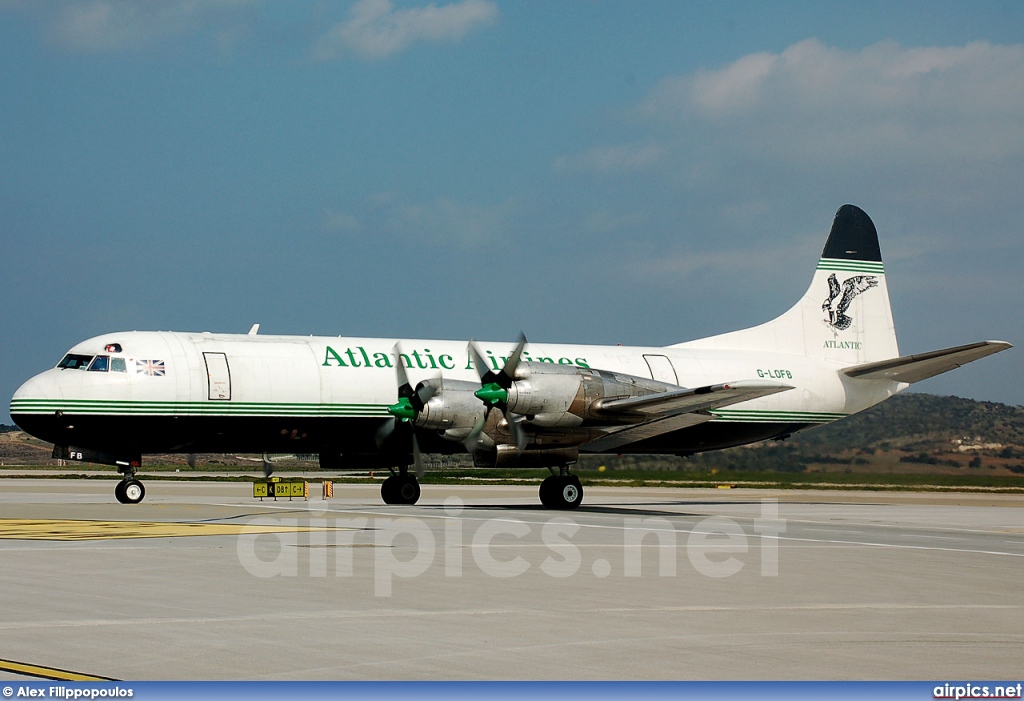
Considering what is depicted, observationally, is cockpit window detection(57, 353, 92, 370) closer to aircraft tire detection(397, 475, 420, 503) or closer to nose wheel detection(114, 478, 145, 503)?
nose wheel detection(114, 478, 145, 503)

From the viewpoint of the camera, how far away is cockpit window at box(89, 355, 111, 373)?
29.3 m

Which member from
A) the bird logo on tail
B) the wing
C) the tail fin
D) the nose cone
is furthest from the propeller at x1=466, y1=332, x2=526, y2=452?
the bird logo on tail

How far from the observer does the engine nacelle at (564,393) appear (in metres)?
27.8

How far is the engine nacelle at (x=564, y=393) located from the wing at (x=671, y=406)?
1.01 ft

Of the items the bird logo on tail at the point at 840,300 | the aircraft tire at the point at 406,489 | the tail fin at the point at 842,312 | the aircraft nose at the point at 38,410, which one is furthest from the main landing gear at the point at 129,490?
the bird logo on tail at the point at 840,300

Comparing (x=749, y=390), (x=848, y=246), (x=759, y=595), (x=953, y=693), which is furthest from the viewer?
(x=848, y=246)

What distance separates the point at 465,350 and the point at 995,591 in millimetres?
21019

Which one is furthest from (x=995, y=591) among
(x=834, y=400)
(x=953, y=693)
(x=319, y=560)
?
(x=834, y=400)

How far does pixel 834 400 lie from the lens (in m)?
38.7

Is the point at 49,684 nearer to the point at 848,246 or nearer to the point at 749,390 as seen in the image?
the point at 749,390

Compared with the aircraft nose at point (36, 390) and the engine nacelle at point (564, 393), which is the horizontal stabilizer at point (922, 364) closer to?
the engine nacelle at point (564, 393)

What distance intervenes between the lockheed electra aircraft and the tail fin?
12.2 ft

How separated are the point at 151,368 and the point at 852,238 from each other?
25.0 meters
